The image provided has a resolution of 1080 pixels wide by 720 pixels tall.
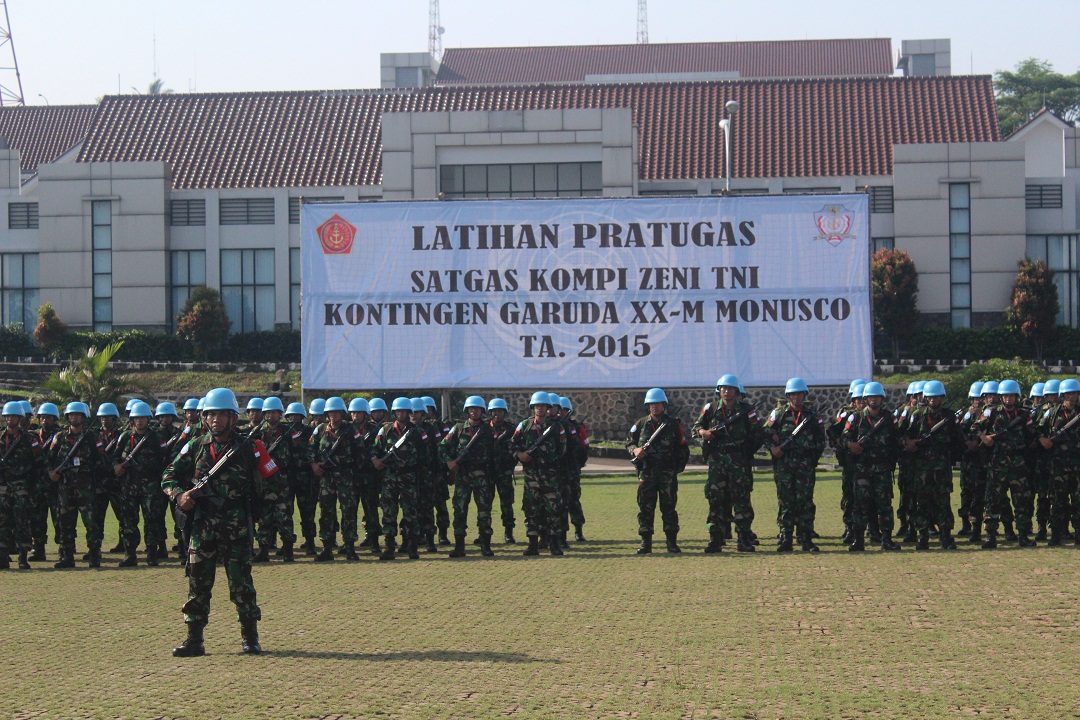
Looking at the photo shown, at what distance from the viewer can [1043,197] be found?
4569 centimetres

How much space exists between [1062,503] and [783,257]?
1007cm

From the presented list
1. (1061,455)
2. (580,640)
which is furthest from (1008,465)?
(580,640)

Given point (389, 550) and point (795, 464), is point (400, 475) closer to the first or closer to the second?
point (389, 550)

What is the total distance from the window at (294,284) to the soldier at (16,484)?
30.3 metres

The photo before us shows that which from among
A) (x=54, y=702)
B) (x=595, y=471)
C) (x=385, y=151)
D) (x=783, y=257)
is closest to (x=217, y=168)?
(x=385, y=151)

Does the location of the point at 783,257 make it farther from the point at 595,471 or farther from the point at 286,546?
the point at 286,546

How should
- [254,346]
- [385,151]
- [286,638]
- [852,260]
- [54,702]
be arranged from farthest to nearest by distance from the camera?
[254,346] → [385,151] → [852,260] → [286,638] → [54,702]

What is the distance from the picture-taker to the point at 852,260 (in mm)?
25500

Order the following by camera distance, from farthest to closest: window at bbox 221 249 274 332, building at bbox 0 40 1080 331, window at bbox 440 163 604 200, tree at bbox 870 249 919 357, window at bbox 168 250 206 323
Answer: window at bbox 221 249 274 332
window at bbox 168 250 206 323
tree at bbox 870 249 919 357
building at bbox 0 40 1080 331
window at bbox 440 163 604 200

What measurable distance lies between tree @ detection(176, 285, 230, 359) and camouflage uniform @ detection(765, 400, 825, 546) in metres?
31.0

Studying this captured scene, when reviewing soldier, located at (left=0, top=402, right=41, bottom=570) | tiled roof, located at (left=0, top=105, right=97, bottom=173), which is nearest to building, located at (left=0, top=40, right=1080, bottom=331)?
tiled roof, located at (left=0, top=105, right=97, bottom=173)

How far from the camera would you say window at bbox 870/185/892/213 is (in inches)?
1788

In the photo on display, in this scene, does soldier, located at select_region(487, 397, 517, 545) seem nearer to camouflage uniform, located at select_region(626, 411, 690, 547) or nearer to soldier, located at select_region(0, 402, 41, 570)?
camouflage uniform, located at select_region(626, 411, 690, 547)

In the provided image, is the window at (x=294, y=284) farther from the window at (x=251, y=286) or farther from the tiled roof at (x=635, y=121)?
the tiled roof at (x=635, y=121)
